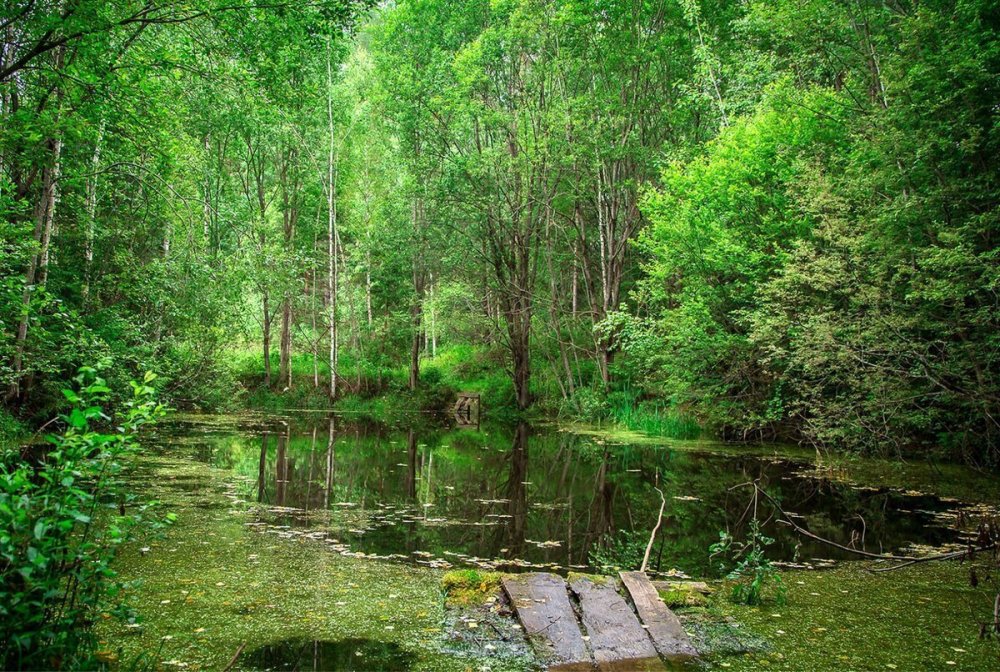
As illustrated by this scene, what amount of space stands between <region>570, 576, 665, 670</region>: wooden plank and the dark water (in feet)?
4.60

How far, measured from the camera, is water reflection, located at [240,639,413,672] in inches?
140

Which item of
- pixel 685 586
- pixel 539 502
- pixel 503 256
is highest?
pixel 503 256

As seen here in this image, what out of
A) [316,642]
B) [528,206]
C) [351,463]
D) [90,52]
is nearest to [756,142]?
[528,206]

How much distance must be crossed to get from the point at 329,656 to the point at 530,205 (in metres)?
20.6

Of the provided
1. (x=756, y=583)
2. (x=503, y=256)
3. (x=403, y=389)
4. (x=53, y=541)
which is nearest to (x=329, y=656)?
(x=53, y=541)

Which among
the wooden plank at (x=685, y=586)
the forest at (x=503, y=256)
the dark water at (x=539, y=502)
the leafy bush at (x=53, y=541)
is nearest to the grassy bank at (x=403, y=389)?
the forest at (x=503, y=256)

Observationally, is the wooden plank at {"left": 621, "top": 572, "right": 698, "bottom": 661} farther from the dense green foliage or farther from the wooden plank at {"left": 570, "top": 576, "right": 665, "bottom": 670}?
the dense green foliage

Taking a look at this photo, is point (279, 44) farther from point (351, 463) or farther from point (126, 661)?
point (351, 463)

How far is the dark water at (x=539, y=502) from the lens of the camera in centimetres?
680

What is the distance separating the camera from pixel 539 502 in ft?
30.6

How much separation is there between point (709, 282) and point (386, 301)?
15925 mm

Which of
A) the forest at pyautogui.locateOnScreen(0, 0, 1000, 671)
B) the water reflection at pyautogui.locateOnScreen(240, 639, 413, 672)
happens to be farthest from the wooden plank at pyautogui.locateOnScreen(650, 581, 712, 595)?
the water reflection at pyautogui.locateOnScreen(240, 639, 413, 672)

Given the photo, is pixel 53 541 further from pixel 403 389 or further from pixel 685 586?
pixel 403 389

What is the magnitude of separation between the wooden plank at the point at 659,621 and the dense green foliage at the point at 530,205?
13.1 feet
